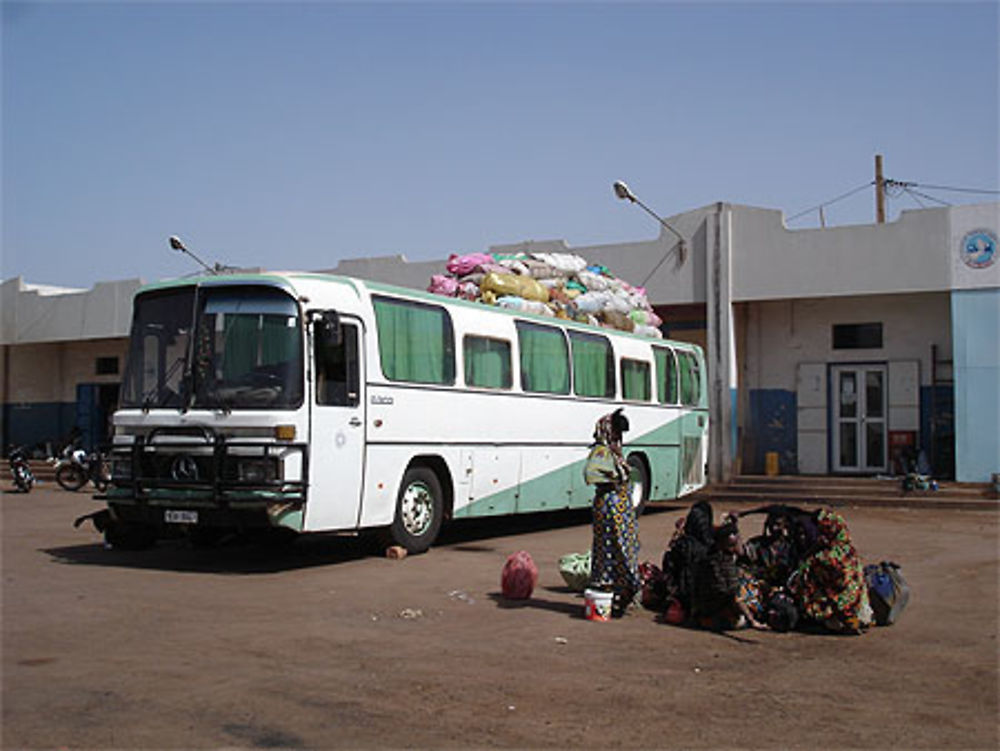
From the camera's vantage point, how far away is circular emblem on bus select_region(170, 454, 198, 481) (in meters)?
10.5

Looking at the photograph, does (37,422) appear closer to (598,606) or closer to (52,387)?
(52,387)

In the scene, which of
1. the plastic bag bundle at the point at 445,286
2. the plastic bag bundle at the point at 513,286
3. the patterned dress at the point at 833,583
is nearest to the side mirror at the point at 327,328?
the patterned dress at the point at 833,583

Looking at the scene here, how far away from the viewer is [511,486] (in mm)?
14242

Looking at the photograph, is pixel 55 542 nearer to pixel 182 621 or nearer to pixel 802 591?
pixel 182 621

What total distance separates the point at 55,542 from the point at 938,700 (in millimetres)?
10783

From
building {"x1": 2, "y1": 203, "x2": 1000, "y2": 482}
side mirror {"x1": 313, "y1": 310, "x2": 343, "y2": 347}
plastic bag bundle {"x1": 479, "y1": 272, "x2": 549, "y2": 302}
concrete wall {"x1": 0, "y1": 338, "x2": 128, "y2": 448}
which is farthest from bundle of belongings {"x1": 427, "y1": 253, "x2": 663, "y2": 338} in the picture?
concrete wall {"x1": 0, "y1": 338, "x2": 128, "y2": 448}

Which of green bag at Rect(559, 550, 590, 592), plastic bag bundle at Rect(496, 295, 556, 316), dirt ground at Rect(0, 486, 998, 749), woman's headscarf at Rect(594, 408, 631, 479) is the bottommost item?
dirt ground at Rect(0, 486, 998, 749)

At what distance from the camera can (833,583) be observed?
26.2ft

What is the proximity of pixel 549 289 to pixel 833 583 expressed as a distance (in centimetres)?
1038

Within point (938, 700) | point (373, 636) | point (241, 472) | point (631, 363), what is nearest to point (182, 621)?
point (373, 636)

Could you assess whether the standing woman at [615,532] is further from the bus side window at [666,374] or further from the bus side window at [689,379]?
the bus side window at [689,379]

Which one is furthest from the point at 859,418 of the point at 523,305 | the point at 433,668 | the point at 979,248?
the point at 433,668

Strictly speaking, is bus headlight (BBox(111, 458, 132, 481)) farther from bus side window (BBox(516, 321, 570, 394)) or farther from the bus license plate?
bus side window (BBox(516, 321, 570, 394))

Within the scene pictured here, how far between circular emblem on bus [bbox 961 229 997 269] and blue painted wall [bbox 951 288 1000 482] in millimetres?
520
